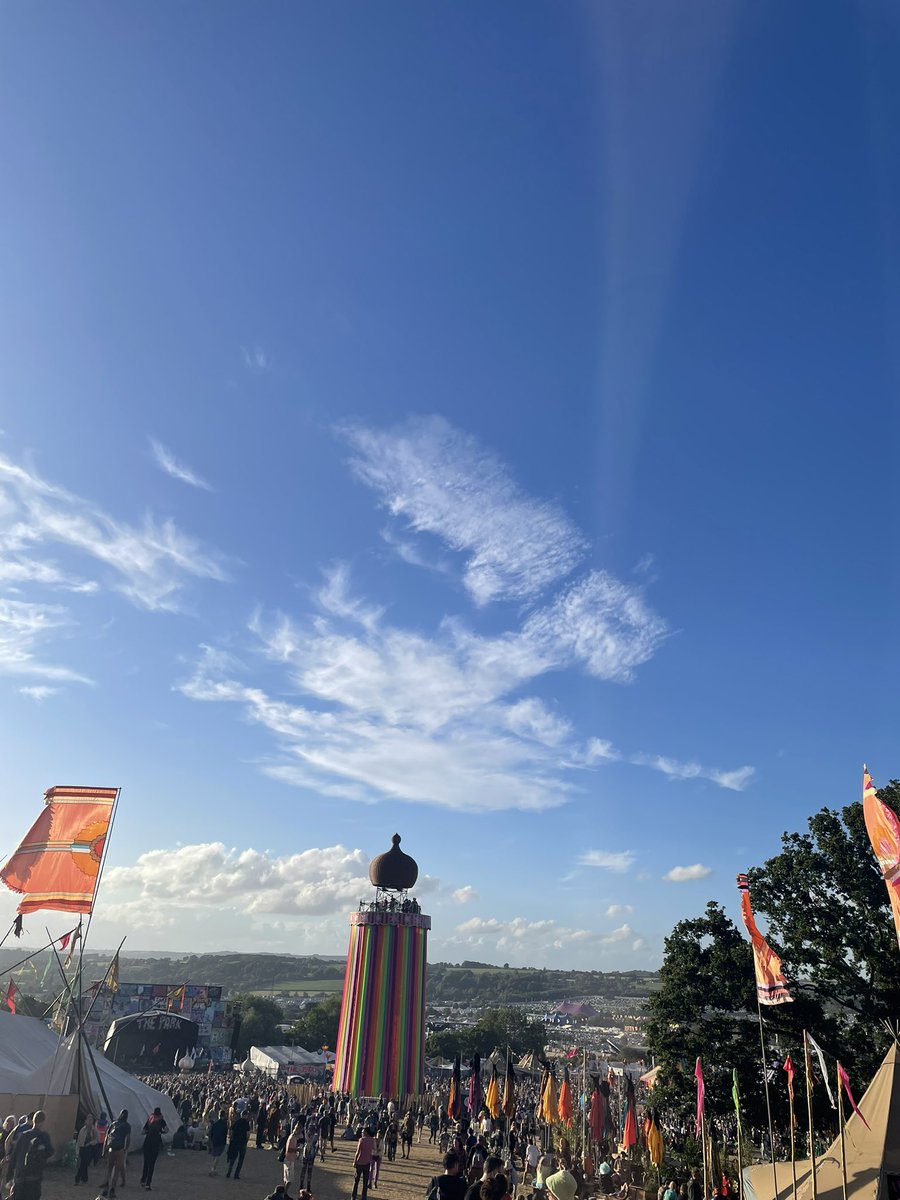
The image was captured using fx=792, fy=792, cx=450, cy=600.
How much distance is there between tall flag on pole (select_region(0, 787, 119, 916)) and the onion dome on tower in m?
20.7

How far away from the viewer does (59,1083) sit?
20422mm

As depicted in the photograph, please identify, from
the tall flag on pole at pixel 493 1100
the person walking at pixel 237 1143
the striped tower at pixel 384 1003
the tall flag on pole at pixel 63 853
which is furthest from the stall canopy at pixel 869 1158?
the striped tower at pixel 384 1003

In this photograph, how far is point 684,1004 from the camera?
2647cm

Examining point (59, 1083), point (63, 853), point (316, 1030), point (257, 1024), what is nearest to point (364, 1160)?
point (59, 1083)

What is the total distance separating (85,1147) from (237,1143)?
3.71 m

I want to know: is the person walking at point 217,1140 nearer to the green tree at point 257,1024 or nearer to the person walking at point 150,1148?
the person walking at point 150,1148

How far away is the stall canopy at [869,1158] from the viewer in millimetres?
13758

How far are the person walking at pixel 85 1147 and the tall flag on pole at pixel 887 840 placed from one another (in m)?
18.3

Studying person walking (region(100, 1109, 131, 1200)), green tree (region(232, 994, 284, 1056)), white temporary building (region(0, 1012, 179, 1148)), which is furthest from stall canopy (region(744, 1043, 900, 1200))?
green tree (region(232, 994, 284, 1056))

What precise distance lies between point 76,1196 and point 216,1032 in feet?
267

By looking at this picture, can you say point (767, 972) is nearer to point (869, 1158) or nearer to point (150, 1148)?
point (869, 1158)

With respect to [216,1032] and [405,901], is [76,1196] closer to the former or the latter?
[405,901]

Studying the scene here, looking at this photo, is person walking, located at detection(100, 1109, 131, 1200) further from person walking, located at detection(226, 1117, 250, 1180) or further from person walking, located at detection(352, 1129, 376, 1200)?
person walking, located at detection(352, 1129, 376, 1200)

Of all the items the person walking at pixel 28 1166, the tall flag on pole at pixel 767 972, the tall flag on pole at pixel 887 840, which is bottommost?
the person walking at pixel 28 1166
